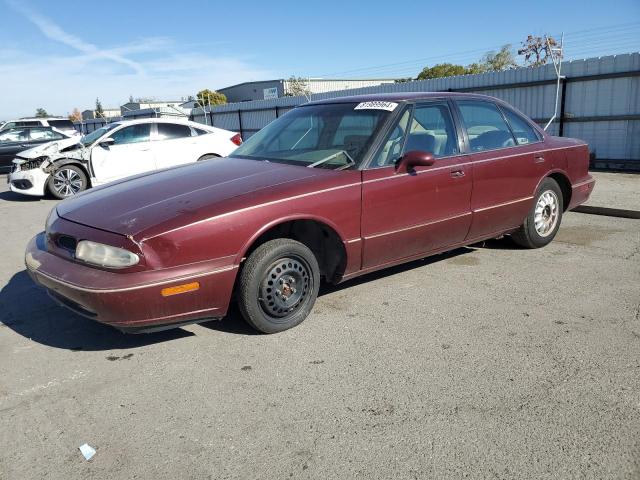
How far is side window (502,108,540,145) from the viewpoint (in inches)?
205

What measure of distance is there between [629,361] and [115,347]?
3.28 m

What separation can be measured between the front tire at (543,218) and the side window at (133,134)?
298 inches

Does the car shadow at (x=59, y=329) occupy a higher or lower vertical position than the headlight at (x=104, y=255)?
lower

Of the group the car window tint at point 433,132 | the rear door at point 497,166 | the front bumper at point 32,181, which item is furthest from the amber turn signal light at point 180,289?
the front bumper at point 32,181

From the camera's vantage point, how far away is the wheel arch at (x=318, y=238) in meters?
3.61

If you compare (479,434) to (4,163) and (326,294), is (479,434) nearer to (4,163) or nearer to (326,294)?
(326,294)

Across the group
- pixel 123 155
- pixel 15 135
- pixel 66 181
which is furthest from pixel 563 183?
pixel 15 135

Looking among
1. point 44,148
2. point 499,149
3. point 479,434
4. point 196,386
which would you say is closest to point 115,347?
point 196,386

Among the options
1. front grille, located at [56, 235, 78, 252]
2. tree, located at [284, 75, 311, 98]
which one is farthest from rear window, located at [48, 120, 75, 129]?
tree, located at [284, 75, 311, 98]

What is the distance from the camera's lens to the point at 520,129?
17.3 feet

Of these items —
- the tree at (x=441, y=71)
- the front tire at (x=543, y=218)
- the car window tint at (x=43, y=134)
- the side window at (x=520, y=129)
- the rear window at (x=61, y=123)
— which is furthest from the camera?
the tree at (x=441, y=71)

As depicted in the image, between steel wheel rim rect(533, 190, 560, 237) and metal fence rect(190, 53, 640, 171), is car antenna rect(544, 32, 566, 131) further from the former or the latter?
steel wheel rim rect(533, 190, 560, 237)

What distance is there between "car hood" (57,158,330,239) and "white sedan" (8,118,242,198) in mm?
6252

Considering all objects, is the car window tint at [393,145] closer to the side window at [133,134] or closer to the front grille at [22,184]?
the side window at [133,134]
